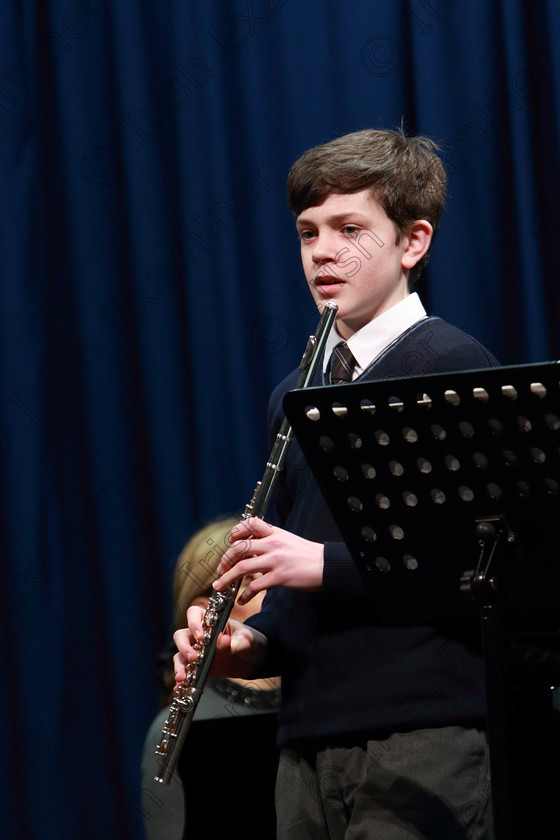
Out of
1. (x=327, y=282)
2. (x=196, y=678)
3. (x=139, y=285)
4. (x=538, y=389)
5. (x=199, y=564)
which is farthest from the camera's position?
(x=139, y=285)

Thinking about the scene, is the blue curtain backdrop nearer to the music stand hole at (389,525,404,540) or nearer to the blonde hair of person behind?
the blonde hair of person behind

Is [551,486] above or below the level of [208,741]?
above

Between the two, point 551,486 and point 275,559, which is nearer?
point 551,486

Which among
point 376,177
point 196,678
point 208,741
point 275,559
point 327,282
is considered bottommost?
point 208,741

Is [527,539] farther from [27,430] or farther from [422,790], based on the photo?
[27,430]

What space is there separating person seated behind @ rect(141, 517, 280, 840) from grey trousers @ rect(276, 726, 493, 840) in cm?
53

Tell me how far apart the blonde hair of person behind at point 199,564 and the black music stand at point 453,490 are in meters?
1.08

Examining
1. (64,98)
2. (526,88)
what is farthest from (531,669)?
(64,98)

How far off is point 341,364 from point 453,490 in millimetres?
499

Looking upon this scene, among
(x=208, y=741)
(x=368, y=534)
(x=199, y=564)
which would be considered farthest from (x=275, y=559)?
(x=199, y=564)

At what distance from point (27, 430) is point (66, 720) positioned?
72 cm

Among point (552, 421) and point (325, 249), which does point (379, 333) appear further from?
point (552, 421)

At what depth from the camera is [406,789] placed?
4.51 feet

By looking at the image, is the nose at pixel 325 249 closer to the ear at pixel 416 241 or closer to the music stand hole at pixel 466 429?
the ear at pixel 416 241
